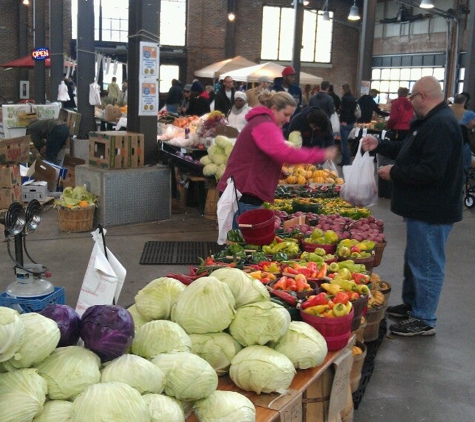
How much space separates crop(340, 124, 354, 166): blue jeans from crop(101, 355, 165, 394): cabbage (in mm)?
12804

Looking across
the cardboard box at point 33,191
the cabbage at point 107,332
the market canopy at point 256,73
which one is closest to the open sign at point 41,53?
the market canopy at point 256,73

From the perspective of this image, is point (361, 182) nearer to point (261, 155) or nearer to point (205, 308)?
point (261, 155)

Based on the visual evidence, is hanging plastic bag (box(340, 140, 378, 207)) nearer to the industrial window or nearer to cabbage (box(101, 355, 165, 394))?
cabbage (box(101, 355, 165, 394))

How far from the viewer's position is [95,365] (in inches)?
94.3

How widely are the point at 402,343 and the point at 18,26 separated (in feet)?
87.2

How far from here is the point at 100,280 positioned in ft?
11.9

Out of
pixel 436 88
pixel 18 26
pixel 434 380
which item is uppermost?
pixel 18 26

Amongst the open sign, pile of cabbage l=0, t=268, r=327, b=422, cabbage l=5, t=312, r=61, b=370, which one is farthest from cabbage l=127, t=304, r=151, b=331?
the open sign

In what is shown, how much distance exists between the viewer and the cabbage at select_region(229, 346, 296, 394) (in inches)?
109

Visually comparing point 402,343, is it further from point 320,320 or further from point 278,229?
point 320,320

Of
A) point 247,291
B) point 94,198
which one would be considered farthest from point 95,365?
point 94,198

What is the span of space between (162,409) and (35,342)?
19.3 inches

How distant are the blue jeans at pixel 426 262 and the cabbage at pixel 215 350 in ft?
8.70

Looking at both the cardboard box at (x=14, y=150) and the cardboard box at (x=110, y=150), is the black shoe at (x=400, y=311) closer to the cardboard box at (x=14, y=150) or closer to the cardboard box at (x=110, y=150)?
the cardboard box at (x=110, y=150)
